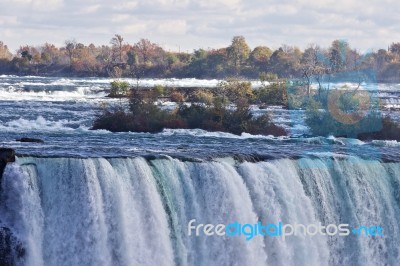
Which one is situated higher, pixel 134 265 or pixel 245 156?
pixel 245 156

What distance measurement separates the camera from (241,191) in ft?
78.6

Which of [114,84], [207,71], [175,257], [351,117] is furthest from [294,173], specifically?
[207,71]

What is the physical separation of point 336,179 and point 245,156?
257 cm

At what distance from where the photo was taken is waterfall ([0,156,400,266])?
2150cm

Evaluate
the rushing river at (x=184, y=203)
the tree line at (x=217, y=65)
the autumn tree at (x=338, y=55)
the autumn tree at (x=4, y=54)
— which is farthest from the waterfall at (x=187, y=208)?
the autumn tree at (x=4, y=54)

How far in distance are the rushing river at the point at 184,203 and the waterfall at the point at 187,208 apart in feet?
0.09

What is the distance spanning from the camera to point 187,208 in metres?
23.3

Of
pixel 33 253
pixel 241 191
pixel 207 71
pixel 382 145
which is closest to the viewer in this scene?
pixel 33 253

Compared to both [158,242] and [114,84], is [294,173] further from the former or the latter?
[114,84]

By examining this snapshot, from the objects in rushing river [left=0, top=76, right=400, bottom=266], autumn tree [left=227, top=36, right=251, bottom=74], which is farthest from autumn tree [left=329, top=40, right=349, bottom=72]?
rushing river [left=0, top=76, right=400, bottom=266]
